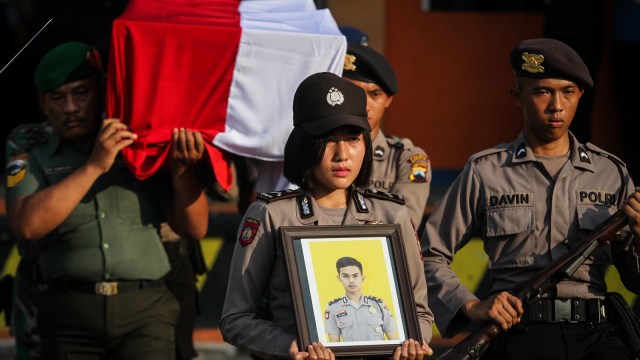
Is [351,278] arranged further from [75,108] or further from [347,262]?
[75,108]

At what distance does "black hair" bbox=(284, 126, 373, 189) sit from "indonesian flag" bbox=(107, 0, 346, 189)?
129cm

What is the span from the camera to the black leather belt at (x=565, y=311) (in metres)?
5.43

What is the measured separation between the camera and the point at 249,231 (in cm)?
486

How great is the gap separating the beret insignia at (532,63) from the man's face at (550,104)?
0.04 metres

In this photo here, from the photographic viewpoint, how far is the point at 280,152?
627 cm

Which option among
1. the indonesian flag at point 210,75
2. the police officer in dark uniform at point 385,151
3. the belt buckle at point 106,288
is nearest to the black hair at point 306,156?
the indonesian flag at point 210,75

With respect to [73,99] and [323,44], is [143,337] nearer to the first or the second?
[73,99]

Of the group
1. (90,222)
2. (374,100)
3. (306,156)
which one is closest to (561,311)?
(306,156)

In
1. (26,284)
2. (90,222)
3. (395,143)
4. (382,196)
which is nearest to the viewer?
(382,196)

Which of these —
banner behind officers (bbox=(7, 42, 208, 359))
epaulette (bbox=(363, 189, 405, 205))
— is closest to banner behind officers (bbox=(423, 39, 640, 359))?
epaulette (bbox=(363, 189, 405, 205))

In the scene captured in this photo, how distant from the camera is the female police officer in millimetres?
4832

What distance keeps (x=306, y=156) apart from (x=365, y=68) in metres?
1.86

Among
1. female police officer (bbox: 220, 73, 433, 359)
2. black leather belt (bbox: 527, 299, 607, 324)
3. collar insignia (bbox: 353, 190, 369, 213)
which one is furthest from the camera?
black leather belt (bbox: 527, 299, 607, 324)

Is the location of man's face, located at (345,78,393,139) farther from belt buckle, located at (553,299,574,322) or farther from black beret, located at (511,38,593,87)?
belt buckle, located at (553,299,574,322)
